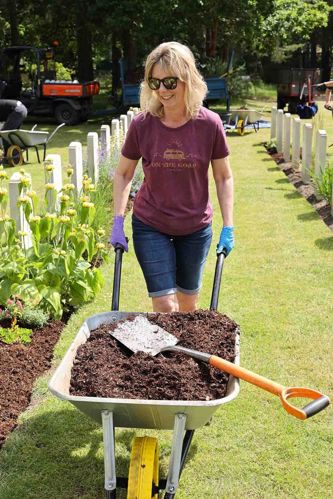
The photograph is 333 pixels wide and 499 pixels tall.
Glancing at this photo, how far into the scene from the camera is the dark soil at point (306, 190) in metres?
8.29

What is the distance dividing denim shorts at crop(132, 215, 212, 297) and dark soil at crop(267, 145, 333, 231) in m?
4.49

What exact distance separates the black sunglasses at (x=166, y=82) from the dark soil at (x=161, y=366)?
102 centimetres

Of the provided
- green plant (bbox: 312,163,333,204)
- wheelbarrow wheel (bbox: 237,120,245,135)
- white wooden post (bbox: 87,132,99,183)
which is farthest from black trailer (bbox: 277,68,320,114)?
white wooden post (bbox: 87,132,99,183)

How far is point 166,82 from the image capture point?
10.2ft

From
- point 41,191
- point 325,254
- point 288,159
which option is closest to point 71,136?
point 288,159

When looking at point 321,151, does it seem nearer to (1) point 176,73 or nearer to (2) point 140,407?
(1) point 176,73

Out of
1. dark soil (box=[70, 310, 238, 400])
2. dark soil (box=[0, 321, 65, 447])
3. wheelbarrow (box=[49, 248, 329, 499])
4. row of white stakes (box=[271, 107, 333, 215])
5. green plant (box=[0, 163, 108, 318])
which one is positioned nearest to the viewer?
wheelbarrow (box=[49, 248, 329, 499])

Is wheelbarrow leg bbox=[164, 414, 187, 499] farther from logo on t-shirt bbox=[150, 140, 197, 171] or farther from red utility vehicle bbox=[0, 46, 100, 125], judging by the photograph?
red utility vehicle bbox=[0, 46, 100, 125]

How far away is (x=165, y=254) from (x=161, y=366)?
0.84 m

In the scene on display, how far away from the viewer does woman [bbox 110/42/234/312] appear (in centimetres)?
314

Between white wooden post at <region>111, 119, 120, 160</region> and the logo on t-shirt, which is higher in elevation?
the logo on t-shirt

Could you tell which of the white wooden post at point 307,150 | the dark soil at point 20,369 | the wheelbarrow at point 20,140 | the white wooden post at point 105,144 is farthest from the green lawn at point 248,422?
the wheelbarrow at point 20,140

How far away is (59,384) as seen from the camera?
256 cm

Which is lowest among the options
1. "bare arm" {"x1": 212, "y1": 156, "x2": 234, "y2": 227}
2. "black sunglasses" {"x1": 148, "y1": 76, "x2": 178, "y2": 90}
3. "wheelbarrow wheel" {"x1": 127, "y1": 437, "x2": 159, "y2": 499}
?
"wheelbarrow wheel" {"x1": 127, "y1": 437, "x2": 159, "y2": 499}
